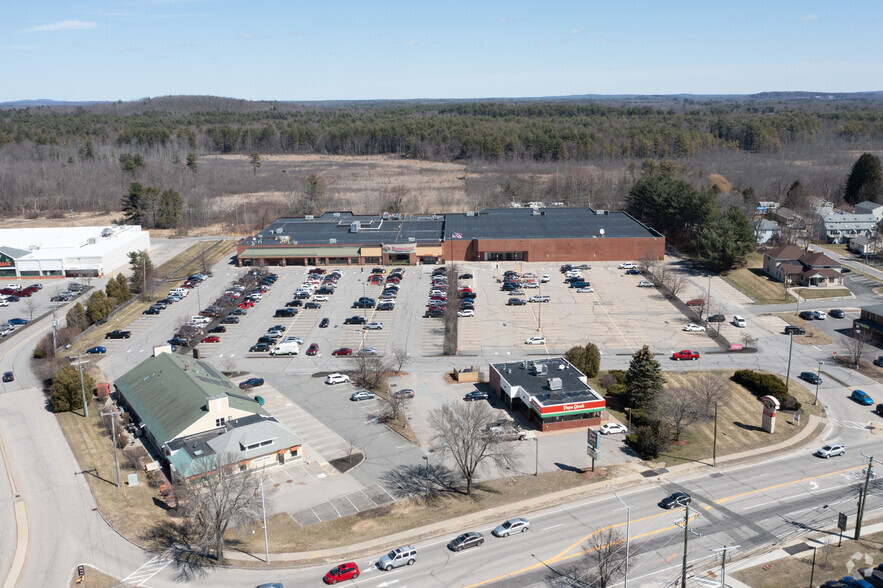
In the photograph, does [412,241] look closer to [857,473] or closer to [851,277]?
[851,277]

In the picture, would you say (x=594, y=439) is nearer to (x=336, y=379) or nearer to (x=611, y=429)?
(x=611, y=429)

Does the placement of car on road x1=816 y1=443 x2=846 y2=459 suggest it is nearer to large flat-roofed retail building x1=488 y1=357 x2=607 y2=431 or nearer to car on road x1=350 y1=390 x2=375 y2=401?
large flat-roofed retail building x1=488 y1=357 x2=607 y2=431

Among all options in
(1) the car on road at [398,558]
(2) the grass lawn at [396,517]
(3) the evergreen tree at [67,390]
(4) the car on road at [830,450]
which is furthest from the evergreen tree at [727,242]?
(3) the evergreen tree at [67,390]

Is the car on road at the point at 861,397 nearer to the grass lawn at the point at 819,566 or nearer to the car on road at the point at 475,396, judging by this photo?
the grass lawn at the point at 819,566

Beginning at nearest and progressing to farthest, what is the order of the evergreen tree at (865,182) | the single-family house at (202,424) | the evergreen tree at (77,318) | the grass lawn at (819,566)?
the grass lawn at (819,566) → the single-family house at (202,424) → the evergreen tree at (77,318) → the evergreen tree at (865,182)

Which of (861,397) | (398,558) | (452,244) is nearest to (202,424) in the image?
(398,558)

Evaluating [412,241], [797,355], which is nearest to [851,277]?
[797,355]
